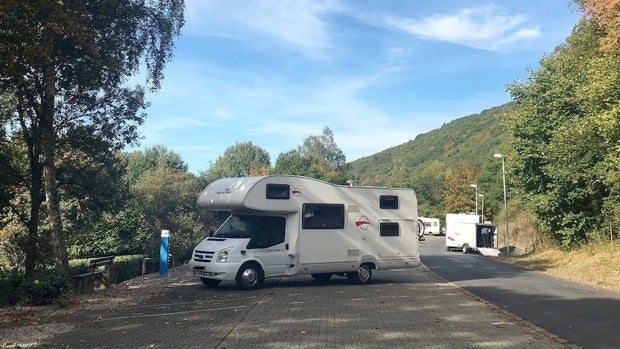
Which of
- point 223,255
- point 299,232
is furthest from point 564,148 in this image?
point 223,255

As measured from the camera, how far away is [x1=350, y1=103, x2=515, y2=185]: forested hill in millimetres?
114688

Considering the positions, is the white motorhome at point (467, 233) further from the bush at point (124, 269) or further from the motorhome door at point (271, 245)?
the motorhome door at point (271, 245)

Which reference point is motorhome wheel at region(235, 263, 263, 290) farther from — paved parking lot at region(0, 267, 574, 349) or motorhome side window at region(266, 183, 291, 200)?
motorhome side window at region(266, 183, 291, 200)

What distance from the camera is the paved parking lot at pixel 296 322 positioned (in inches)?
343

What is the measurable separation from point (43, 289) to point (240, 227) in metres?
5.83

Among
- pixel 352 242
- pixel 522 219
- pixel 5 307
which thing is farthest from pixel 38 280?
pixel 522 219

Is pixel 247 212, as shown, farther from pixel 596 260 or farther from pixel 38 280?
pixel 596 260

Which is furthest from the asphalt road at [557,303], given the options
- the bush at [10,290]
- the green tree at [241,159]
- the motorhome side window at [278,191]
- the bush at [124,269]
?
the green tree at [241,159]

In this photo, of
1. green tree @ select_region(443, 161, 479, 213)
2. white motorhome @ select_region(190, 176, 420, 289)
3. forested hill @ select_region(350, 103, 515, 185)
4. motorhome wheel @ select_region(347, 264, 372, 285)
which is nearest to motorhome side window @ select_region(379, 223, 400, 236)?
white motorhome @ select_region(190, 176, 420, 289)

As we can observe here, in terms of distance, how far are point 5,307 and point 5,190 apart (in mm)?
5614

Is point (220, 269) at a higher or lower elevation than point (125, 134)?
lower

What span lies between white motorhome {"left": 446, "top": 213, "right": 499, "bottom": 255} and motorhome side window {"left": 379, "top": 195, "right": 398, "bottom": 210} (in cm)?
2399

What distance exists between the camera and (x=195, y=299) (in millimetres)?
14086

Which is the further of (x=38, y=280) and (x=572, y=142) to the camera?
(x=572, y=142)
